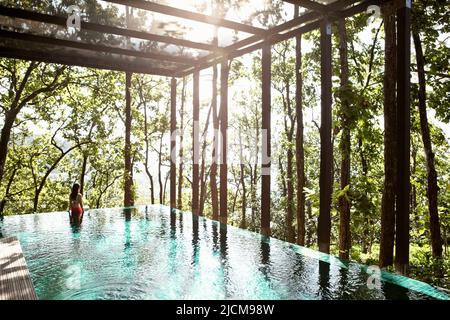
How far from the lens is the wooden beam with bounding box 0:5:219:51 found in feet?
21.4

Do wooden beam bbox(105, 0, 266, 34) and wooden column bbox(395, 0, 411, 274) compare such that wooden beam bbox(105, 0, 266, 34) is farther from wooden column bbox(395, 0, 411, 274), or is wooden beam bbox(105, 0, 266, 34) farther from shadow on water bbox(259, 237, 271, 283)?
shadow on water bbox(259, 237, 271, 283)

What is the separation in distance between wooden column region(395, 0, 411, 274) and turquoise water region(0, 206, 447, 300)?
716 mm

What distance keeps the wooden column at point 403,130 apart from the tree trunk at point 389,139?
2717mm

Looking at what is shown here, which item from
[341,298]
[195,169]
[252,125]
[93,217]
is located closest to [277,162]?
[252,125]

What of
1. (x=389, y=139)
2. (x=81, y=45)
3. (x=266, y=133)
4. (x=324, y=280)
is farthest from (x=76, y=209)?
(x=389, y=139)

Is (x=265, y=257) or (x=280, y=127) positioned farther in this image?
(x=280, y=127)

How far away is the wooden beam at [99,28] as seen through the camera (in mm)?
6518

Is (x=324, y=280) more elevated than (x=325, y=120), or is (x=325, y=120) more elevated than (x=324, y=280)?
(x=325, y=120)

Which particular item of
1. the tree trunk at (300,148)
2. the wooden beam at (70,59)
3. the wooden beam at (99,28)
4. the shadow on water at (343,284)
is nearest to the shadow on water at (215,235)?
the shadow on water at (343,284)

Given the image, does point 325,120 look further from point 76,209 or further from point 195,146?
point 76,209

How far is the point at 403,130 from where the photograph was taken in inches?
189

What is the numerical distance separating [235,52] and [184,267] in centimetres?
582

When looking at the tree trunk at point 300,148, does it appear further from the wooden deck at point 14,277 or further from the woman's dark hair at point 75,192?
the wooden deck at point 14,277
